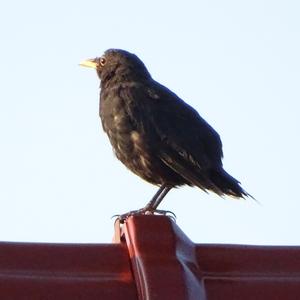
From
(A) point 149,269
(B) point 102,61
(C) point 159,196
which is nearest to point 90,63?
(B) point 102,61

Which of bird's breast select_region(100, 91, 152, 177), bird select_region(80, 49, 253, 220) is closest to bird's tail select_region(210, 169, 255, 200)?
bird select_region(80, 49, 253, 220)

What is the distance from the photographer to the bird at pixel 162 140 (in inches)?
285

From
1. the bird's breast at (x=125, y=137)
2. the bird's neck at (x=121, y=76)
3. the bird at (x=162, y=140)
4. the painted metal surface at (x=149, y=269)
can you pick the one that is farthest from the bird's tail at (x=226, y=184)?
the painted metal surface at (x=149, y=269)

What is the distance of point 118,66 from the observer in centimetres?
869

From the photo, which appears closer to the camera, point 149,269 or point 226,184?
point 149,269

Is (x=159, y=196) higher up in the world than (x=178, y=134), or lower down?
lower down

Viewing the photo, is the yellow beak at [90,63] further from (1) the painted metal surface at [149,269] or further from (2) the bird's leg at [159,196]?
(1) the painted metal surface at [149,269]

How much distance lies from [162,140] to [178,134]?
0.13 metres

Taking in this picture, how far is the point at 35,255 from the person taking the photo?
11.5 feet

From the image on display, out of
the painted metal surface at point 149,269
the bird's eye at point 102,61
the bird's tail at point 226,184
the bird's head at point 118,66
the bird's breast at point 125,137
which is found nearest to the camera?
the painted metal surface at point 149,269

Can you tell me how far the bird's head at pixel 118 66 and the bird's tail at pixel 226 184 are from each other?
135cm

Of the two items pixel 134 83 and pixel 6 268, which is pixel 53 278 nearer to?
pixel 6 268

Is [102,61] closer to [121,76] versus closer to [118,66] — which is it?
[118,66]

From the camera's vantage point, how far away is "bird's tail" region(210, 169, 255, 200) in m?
7.08
